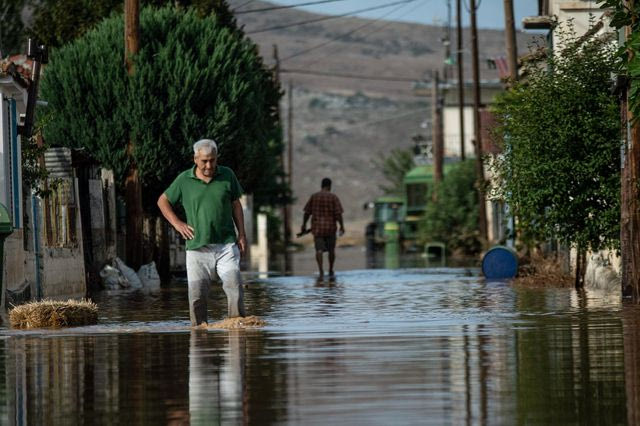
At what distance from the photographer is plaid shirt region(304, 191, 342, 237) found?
34031mm

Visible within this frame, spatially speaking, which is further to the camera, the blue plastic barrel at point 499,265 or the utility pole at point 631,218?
the blue plastic barrel at point 499,265

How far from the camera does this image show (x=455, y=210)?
5884cm

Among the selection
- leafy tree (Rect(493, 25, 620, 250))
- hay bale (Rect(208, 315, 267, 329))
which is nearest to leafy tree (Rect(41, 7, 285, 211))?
leafy tree (Rect(493, 25, 620, 250))

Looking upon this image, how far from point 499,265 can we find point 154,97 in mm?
8233

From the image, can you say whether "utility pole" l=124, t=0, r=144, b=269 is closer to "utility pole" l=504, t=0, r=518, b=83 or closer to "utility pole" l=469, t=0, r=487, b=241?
"utility pole" l=504, t=0, r=518, b=83

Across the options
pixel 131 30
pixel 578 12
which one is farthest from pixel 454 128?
pixel 131 30

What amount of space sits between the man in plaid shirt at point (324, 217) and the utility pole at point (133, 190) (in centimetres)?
343

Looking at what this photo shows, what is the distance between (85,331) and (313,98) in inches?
6817

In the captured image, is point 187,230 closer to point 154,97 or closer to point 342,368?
point 342,368

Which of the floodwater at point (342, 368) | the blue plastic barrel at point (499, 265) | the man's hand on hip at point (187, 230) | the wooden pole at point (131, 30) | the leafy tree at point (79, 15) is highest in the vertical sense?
the leafy tree at point (79, 15)

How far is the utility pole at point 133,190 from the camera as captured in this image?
32906 millimetres

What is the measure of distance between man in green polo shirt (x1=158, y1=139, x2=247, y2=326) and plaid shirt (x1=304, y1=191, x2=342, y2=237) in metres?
17.2

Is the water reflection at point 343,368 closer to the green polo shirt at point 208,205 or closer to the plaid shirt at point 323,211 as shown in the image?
the green polo shirt at point 208,205

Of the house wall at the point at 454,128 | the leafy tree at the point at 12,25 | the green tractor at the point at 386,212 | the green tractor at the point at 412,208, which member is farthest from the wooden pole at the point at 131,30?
the house wall at the point at 454,128
